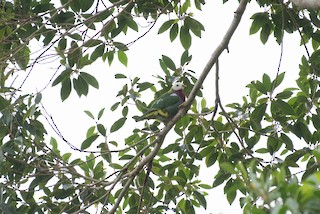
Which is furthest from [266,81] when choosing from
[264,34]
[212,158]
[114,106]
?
[114,106]

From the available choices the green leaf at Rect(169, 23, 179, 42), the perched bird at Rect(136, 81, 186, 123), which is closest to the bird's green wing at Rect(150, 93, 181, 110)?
the perched bird at Rect(136, 81, 186, 123)

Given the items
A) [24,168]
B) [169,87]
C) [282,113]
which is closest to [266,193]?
[24,168]

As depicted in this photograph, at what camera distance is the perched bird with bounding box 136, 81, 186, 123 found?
459cm

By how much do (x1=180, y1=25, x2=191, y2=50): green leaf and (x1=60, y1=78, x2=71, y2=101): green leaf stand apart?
895mm

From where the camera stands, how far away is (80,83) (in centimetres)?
423

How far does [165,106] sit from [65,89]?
0.82 metres

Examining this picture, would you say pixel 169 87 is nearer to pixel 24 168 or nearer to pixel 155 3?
pixel 155 3

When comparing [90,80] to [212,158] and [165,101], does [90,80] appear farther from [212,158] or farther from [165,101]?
[212,158]

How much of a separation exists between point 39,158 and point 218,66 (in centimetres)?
127

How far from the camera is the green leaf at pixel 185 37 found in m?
4.48

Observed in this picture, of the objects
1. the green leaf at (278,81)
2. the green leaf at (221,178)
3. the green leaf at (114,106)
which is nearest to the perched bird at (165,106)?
the green leaf at (114,106)

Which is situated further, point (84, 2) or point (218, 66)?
point (84, 2)

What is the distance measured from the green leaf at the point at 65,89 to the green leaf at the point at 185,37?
895 millimetres

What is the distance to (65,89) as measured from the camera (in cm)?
421
